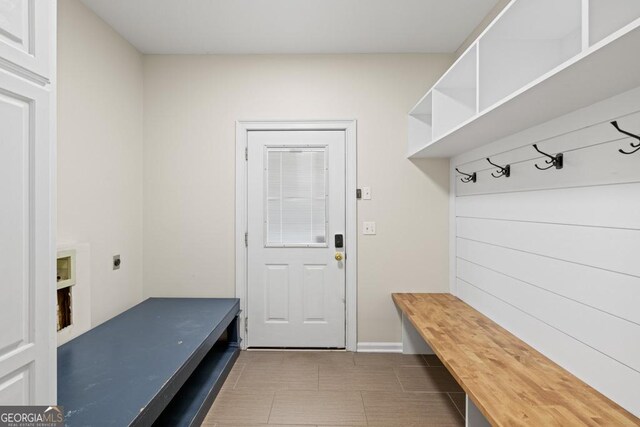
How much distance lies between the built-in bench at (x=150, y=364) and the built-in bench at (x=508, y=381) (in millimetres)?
1376

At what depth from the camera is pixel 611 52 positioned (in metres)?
0.96

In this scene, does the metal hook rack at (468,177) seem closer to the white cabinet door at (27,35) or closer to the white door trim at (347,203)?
the white door trim at (347,203)

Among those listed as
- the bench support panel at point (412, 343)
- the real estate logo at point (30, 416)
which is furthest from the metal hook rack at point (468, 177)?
the real estate logo at point (30, 416)

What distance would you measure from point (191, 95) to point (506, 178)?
262 cm

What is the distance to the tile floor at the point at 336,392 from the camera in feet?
6.82

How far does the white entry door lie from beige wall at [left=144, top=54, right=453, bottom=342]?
0.61ft

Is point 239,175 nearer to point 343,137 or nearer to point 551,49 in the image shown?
point 343,137

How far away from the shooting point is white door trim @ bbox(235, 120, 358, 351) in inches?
118

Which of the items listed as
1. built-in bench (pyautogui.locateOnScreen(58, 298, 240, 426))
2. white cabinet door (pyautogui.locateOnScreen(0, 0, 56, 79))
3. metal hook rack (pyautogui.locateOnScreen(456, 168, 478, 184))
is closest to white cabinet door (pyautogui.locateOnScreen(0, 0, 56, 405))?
white cabinet door (pyautogui.locateOnScreen(0, 0, 56, 79))

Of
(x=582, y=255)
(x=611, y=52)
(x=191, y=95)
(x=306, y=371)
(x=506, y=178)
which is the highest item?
(x=191, y=95)

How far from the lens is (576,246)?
154cm

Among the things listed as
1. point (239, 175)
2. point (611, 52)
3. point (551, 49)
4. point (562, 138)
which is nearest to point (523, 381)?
point (562, 138)

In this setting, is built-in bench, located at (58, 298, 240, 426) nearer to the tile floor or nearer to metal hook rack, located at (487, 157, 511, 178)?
the tile floor

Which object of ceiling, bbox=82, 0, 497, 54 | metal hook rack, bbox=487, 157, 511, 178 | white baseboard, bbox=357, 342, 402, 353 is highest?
ceiling, bbox=82, 0, 497, 54
